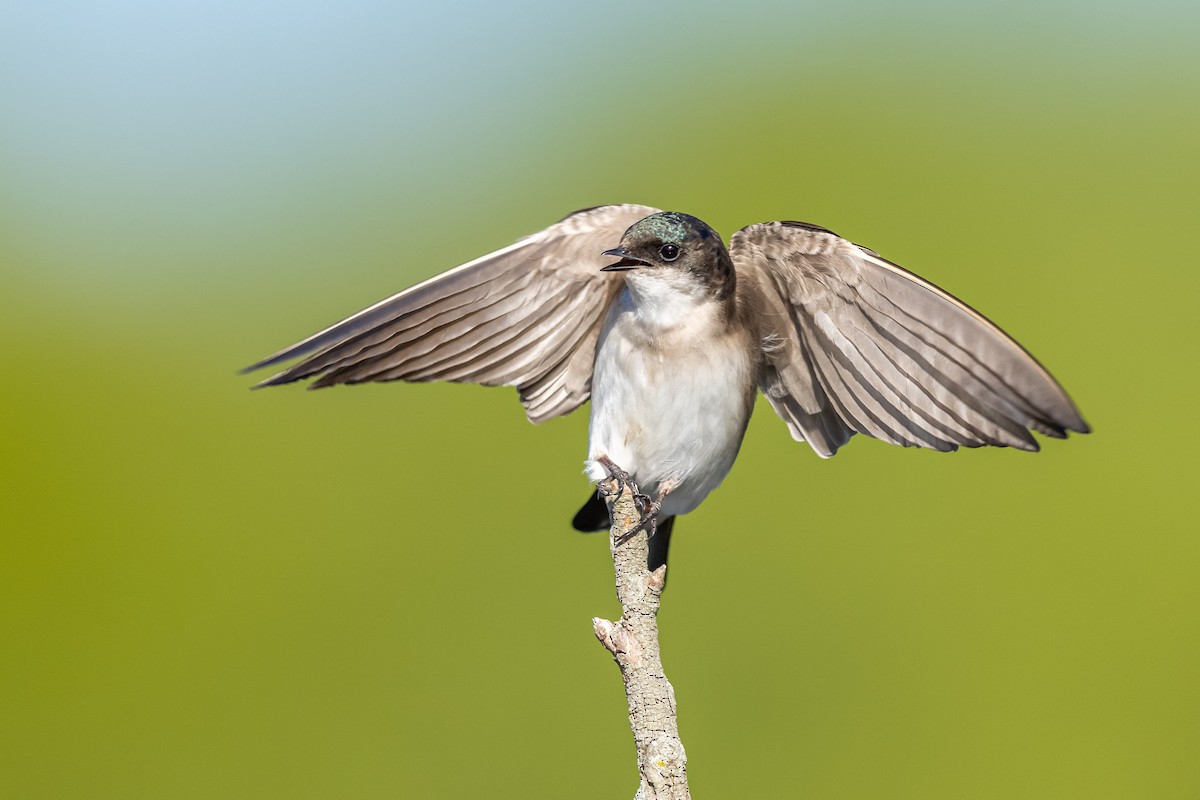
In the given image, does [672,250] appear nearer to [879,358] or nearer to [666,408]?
[666,408]

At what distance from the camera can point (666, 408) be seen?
2.70 meters

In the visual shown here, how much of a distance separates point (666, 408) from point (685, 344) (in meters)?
0.15

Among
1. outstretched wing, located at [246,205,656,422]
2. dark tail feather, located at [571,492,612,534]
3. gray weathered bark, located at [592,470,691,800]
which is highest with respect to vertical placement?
outstretched wing, located at [246,205,656,422]

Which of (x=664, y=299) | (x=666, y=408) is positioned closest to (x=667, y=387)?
(x=666, y=408)

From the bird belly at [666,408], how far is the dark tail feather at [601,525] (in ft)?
1.21

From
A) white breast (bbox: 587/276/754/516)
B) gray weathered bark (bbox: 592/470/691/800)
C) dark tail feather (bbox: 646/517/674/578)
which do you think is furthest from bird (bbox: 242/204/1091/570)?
gray weathered bark (bbox: 592/470/691/800)

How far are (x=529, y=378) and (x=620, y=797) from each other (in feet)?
8.19

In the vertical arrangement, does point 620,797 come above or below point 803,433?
below

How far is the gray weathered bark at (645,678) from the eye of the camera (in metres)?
1.92

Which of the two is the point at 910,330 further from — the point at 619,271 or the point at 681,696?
the point at 681,696

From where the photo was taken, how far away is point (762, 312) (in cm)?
284

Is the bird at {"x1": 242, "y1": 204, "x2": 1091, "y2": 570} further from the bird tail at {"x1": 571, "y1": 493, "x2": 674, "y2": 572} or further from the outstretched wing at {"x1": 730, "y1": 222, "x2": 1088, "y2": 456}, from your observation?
the bird tail at {"x1": 571, "y1": 493, "x2": 674, "y2": 572}

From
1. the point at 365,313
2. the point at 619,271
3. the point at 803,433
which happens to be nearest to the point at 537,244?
the point at 619,271

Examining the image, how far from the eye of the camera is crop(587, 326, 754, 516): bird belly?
2.69m
